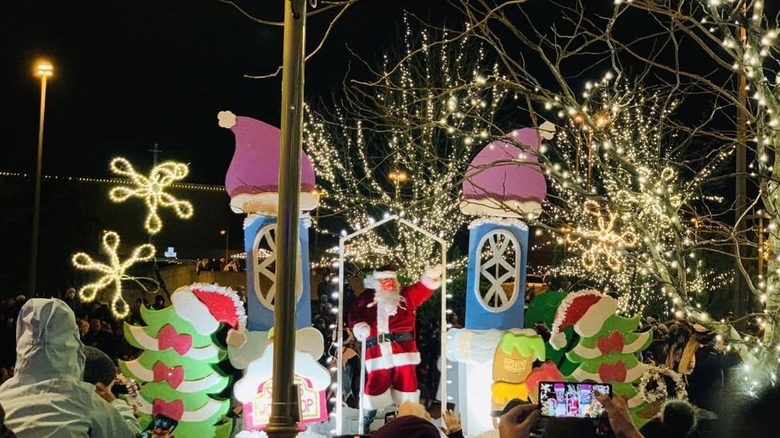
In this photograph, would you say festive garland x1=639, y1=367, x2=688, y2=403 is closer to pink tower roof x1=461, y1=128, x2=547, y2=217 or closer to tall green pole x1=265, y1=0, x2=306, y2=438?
pink tower roof x1=461, y1=128, x2=547, y2=217

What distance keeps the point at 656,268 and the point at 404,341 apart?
4.45m

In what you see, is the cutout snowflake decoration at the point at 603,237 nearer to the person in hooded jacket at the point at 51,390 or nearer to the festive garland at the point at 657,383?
the festive garland at the point at 657,383

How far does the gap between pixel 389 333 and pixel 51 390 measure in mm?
7123

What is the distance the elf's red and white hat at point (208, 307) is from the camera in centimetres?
919

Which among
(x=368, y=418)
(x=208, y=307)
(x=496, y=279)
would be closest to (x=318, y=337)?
(x=208, y=307)

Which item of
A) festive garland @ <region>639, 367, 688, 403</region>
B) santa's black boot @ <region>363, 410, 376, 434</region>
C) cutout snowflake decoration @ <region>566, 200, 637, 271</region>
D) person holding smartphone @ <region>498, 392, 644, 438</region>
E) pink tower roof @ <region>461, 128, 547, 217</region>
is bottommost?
santa's black boot @ <region>363, 410, 376, 434</region>

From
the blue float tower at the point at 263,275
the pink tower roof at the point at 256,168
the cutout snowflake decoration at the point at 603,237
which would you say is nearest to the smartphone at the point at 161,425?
the blue float tower at the point at 263,275

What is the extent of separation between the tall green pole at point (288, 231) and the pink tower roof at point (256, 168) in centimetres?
410

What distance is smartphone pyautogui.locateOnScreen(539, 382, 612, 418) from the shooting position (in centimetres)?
621

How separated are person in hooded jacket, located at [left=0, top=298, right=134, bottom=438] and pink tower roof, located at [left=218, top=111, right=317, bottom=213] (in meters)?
6.14

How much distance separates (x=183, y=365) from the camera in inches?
361

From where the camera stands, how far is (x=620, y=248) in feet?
19.1

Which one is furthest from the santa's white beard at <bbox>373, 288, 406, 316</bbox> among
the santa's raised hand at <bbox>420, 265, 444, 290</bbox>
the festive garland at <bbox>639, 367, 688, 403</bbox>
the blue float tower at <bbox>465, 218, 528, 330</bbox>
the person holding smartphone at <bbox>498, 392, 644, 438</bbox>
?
the person holding smartphone at <bbox>498, 392, 644, 438</bbox>

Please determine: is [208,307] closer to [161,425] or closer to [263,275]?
[263,275]
